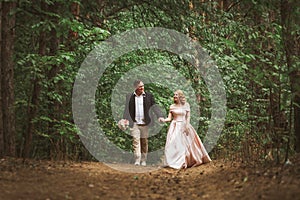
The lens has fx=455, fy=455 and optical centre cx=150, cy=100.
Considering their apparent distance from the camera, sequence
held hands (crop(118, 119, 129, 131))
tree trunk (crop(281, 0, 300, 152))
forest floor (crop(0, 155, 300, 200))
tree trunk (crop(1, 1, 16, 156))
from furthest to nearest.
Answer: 1. held hands (crop(118, 119, 129, 131))
2. tree trunk (crop(1, 1, 16, 156))
3. tree trunk (crop(281, 0, 300, 152))
4. forest floor (crop(0, 155, 300, 200))

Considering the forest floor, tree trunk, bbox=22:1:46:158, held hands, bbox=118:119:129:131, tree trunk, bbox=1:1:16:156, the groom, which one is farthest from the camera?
the groom

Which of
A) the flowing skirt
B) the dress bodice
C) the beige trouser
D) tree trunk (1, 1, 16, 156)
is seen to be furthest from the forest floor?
the dress bodice

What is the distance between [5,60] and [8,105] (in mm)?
978

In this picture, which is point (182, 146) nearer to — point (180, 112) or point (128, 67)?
point (180, 112)

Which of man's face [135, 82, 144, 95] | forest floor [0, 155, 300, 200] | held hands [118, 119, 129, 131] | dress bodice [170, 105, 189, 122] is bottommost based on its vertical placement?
forest floor [0, 155, 300, 200]

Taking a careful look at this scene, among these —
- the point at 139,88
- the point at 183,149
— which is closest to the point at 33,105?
the point at 139,88

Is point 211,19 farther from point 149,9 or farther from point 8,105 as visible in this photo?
point 8,105

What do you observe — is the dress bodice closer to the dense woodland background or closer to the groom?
the groom

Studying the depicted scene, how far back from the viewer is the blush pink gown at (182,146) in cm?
1222

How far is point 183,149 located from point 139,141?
1.27m

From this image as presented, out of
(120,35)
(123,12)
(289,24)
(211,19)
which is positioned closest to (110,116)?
(120,35)

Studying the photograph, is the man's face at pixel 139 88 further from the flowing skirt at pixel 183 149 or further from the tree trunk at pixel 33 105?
the tree trunk at pixel 33 105

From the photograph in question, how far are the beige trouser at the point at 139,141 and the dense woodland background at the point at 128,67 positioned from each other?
1085 millimetres

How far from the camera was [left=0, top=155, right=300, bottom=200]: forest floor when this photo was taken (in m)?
5.86
